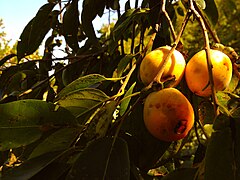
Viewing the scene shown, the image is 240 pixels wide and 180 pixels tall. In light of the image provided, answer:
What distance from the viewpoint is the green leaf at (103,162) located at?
17.9 inches

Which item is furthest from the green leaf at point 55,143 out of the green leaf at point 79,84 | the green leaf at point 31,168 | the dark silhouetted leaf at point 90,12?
the dark silhouetted leaf at point 90,12

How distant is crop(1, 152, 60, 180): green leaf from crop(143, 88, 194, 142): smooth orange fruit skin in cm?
12

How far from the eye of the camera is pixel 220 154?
43cm

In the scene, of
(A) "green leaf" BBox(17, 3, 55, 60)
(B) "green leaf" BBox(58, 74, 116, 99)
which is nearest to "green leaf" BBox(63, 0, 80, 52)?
(A) "green leaf" BBox(17, 3, 55, 60)

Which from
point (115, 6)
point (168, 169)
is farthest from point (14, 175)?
point (115, 6)

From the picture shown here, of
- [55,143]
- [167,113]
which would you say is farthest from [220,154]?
[55,143]

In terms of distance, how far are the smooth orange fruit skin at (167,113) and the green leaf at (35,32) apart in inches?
28.8

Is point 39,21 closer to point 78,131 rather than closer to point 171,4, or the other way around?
point 171,4

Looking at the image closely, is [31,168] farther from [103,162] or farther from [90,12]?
[90,12]

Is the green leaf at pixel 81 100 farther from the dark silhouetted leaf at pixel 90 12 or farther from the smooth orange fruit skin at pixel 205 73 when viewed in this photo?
the dark silhouetted leaf at pixel 90 12

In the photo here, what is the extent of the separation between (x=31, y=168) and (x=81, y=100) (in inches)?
4.6

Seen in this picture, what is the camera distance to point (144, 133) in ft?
2.08

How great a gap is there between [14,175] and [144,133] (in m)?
0.22

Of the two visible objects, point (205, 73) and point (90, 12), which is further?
point (90, 12)
